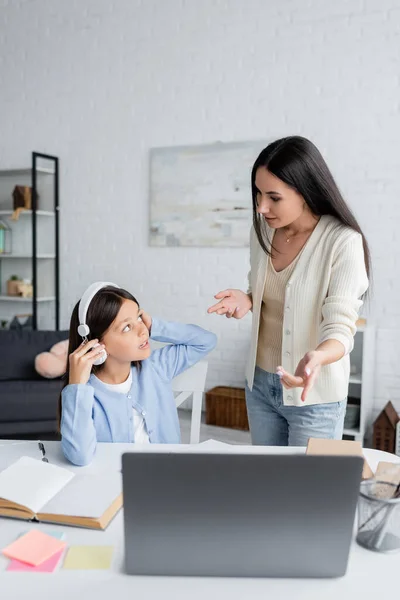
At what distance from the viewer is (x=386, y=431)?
309cm

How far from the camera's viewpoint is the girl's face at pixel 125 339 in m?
1.53

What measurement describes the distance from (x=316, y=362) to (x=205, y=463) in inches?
19.0

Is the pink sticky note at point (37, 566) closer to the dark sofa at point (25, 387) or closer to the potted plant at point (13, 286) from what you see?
the dark sofa at point (25, 387)

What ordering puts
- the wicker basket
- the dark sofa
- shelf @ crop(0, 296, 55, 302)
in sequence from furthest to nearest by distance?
shelf @ crop(0, 296, 55, 302), the wicker basket, the dark sofa

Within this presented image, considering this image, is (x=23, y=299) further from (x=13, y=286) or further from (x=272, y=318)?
(x=272, y=318)

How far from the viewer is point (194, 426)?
66.7 inches

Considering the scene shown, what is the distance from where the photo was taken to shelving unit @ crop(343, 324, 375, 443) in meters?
3.14

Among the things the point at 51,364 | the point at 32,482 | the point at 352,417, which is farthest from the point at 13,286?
the point at 32,482

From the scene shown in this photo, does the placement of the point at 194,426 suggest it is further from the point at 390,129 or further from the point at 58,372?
the point at 390,129

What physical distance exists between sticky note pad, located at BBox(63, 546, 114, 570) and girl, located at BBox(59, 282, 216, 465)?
384 millimetres

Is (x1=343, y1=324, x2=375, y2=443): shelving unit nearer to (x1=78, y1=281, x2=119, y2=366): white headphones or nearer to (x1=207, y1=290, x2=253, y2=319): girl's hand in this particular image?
(x1=207, y1=290, x2=253, y2=319): girl's hand

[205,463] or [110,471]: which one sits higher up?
[205,463]

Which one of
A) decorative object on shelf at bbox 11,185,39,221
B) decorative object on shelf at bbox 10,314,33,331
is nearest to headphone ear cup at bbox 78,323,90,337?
decorative object on shelf at bbox 10,314,33,331

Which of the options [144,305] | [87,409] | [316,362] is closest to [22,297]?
[144,305]
